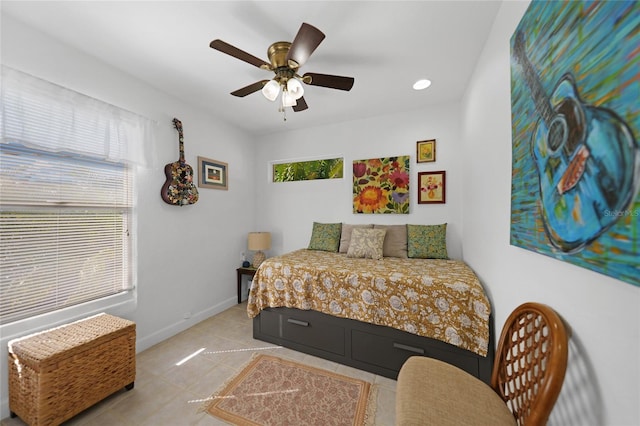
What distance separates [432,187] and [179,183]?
2912mm

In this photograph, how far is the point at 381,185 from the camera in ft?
10.1

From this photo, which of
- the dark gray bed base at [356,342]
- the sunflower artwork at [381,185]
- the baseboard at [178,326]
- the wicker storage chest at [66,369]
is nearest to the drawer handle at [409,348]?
the dark gray bed base at [356,342]

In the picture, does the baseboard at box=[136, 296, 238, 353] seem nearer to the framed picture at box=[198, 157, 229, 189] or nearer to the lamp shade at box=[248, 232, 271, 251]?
the lamp shade at box=[248, 232, 271, 251]

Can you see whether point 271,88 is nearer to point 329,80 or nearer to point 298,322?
point 329,80

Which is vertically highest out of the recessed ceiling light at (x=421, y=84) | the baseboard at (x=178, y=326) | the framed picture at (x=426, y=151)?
the recessed ceiling light at (x=421, y=84)

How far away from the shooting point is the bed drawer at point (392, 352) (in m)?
1.72

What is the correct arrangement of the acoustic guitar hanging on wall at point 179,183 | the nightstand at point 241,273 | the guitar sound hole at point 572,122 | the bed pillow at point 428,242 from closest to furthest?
the guitar sound hole at point 572,122, the acoustic guitar hanging on wall at point 179,183, the bed pillow at point 428,242, the nightstand at point 241,273

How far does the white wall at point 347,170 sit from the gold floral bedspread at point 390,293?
2.35ft

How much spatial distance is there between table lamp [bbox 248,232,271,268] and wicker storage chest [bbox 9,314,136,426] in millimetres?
1724

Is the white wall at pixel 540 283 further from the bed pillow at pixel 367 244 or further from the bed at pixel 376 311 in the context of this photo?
the bed pillow at pixel 367 244

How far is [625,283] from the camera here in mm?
566

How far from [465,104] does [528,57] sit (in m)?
1.63

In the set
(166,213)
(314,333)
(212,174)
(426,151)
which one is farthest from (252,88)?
(314,333)

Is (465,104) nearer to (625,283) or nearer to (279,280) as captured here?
(625,283)
